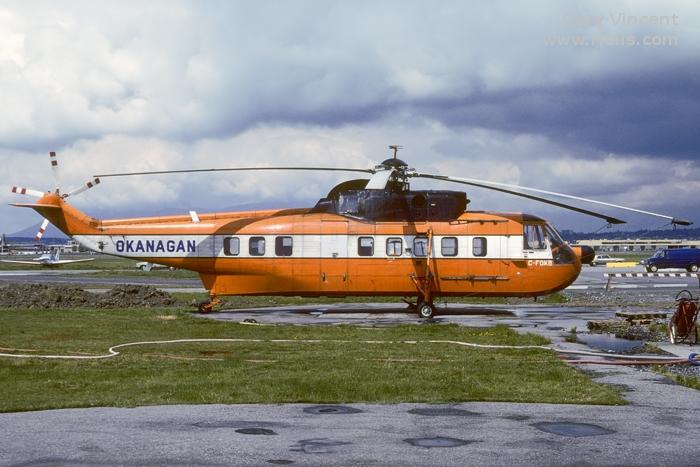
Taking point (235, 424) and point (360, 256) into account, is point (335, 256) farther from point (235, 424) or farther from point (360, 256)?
Result: point (235, 424)

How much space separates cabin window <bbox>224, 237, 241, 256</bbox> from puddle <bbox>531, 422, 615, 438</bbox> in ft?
70.7

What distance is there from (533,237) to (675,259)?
189 ft

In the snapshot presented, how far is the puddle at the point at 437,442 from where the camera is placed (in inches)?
363

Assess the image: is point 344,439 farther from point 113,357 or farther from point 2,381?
point 113,357

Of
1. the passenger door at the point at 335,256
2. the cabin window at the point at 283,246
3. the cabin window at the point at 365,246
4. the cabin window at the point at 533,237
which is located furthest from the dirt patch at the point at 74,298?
the cabin window at the point at 533,237

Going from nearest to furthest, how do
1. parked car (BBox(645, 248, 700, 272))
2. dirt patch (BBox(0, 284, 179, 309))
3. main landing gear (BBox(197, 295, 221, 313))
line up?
main landing gear (BBox(197, 295, 221, 313)) → dirt patch (BBox(0, 284, 179, 309)) → parked car (BBox(645, 248, 700, 272))

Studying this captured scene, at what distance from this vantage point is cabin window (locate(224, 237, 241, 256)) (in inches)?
1212

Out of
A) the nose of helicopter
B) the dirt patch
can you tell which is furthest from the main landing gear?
the nose of helicopter

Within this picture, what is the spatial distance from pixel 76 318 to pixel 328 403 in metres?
17.9

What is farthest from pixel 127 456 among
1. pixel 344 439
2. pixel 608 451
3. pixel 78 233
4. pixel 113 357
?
pixel 78 233

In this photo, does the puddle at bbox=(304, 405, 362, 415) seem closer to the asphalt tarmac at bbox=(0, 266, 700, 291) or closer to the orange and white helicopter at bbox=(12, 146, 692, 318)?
the orange and white helicopter at bbox=(12, 146, 692, 318)

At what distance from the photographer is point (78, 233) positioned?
32.4 m

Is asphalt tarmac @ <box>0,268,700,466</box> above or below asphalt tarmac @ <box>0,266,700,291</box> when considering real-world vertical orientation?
below

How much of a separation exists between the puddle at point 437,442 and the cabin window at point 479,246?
807 inches
